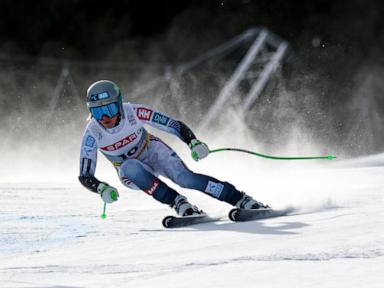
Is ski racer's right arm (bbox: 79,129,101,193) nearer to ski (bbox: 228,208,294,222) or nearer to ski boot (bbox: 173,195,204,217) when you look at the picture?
ski boot (bbox: 173,195,204,217)

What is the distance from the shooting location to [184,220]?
18.0 feet

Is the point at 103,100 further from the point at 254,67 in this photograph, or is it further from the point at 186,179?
the point at 254,67

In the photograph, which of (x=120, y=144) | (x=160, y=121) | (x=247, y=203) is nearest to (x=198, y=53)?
(x=160, y=121)

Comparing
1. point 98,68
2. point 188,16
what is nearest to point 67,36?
point 98,68

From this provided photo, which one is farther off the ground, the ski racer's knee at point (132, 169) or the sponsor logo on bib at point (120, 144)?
the sponsor logo on bib at point (120, 144)

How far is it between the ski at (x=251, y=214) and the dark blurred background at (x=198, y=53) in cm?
823

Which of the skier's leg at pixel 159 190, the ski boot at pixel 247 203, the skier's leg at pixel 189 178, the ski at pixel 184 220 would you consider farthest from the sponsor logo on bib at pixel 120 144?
the ski boot at pixel 247 203

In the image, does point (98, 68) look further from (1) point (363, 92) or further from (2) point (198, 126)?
(1) point (363, 92)

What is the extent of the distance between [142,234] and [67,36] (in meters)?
11.9

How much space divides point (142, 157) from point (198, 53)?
31.8 feet

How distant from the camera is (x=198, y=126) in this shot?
14.9m

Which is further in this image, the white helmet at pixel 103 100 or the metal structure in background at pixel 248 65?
the metal structure in background at pixel 248 65

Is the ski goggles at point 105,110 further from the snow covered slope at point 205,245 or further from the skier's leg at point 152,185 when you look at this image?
the snow covered slope at point 205,245

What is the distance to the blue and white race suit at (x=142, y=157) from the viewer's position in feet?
18.7
